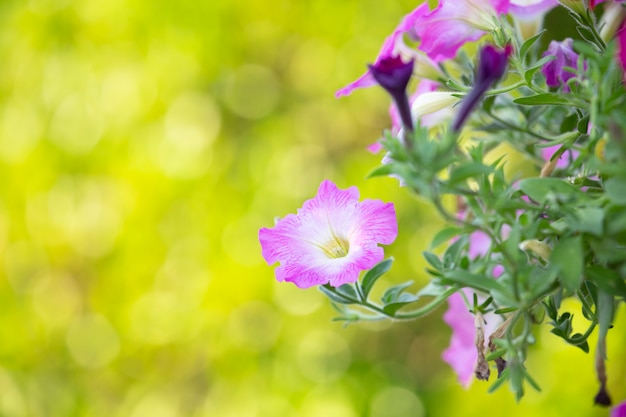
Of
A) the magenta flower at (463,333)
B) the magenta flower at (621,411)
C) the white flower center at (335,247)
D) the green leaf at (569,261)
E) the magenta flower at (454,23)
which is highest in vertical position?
the magenta flower at (454,23)

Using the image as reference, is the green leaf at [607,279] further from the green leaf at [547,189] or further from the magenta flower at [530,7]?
the magenta flower at [530,7]

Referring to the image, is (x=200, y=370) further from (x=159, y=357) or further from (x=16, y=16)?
(x=16, y=16)

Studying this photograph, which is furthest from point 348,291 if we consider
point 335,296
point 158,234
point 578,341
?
point 158,234

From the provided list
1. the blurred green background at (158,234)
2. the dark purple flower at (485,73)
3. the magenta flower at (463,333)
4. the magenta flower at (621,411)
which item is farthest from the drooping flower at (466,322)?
the blurred green background at (158,234)

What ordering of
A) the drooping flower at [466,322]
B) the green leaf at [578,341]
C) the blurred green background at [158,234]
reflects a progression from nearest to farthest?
the green leaf at [578,341], the drooping flower at [466,322], the blurred green background at [158,234]

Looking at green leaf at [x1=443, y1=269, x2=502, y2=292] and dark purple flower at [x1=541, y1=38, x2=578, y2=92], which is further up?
dark purple flower at [x1=541, y1=38, x2=578, y2=92]

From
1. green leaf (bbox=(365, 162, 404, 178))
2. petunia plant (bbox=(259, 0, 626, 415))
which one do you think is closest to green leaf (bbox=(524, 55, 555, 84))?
petunia plant (bbox=(259, 0, 626, 415))

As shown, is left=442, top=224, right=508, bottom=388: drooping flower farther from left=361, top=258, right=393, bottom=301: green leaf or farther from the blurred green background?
the blurred green background
